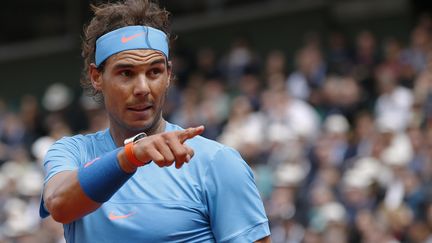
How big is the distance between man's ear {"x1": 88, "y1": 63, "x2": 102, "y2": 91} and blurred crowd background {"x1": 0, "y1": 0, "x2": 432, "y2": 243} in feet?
18.0

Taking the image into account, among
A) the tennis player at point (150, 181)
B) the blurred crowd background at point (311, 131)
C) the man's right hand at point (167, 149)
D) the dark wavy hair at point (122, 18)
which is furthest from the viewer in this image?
the blurred crowd background at point (311, 131)

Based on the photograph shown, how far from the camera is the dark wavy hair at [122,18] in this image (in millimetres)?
3760

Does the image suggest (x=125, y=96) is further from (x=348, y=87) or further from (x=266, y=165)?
(x=348, y=87)

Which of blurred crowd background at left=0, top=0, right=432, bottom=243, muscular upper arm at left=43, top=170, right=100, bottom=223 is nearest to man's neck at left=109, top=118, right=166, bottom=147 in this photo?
muscular upper arm at left=43, top=170, right=100, bottom=223

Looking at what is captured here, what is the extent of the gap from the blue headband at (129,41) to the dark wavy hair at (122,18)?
0.14 feet

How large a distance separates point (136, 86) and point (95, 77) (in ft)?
1.01

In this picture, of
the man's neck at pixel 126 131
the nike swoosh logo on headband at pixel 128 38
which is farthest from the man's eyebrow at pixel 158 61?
the man's neck at pixel 126 131

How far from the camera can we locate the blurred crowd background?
33.7 ft

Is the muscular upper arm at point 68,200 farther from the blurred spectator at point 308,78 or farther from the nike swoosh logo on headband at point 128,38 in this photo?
the blurred spectator at point 308,78

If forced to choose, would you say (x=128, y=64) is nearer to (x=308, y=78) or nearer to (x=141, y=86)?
(x=141, y=86)

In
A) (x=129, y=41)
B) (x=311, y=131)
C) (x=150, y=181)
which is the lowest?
(x=311, y=131)

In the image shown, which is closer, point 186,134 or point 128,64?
point 186,134

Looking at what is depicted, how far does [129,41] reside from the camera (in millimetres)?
3631

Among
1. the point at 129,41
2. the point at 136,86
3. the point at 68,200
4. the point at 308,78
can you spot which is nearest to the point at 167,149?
the point at 68,200
